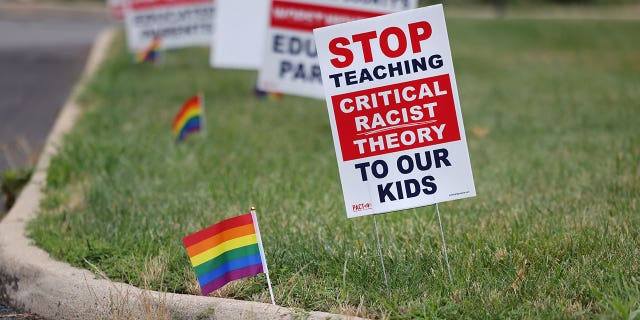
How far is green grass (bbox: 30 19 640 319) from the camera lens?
→ 4.40 m

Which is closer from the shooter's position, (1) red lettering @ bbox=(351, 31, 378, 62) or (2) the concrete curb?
(2) the concrete curb

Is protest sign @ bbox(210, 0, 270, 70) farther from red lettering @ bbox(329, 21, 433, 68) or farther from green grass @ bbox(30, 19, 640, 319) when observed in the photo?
red lettering @ bbox(329, 21, 433, 68)

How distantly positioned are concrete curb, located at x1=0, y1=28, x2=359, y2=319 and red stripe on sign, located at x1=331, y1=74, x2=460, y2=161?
0.87m

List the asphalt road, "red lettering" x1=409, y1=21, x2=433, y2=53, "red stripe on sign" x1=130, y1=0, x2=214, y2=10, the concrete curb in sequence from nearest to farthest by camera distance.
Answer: the concrete curb < "red lettering" x1=409, y1=21, x2=433, y2=53 < the asphalt road < "red stripe on sign" x1=130, y1=0, x2=214, y2=10

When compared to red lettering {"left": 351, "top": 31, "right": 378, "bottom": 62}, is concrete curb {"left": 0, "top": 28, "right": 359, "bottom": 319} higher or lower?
lower

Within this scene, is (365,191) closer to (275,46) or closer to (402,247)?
(402,247)

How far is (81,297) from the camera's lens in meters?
4.75

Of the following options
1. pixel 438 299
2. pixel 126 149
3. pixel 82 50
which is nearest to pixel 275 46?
pixel 126 149

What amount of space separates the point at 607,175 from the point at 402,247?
8.49 feet

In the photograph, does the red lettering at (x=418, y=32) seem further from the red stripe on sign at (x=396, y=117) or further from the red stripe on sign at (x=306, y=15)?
the red stripe on sign at (x=306, y=15)

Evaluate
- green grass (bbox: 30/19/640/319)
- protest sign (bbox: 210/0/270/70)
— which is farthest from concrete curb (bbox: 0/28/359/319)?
protest sign (bbox: 210/0/270/70)

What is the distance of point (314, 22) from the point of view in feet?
28.3

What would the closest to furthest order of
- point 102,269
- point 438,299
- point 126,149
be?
point 438,299, point 102,269, point 126,149

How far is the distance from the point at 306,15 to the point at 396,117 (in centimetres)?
428
